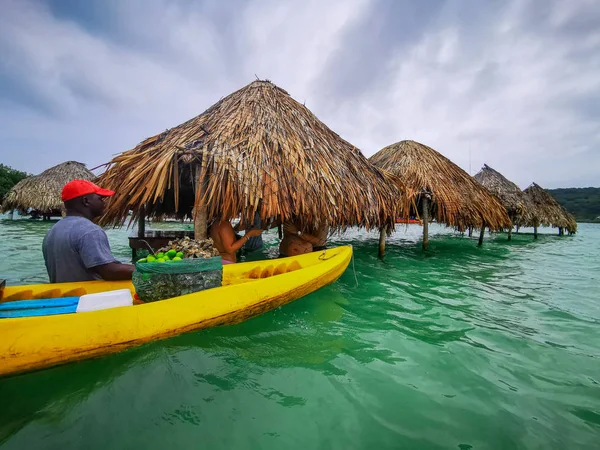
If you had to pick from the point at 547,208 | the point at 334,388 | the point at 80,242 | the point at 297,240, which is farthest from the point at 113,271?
the point at 547,208

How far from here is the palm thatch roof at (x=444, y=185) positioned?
8.50 m

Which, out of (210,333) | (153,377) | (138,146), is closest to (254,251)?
(138,146)

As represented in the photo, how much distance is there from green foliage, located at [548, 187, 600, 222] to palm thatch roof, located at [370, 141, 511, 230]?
129ft

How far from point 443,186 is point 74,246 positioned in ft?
28.8

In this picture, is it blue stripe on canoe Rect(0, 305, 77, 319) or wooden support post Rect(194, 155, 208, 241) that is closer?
blue stripe on canoe Rect(0, 305, 77, 319)

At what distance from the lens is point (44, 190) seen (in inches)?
661

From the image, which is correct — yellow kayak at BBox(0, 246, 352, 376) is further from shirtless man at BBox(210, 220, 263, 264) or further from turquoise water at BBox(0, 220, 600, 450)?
shirtless man at BBox(210, 220, 263, 264)

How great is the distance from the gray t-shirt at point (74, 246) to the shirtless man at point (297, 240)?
3513mm

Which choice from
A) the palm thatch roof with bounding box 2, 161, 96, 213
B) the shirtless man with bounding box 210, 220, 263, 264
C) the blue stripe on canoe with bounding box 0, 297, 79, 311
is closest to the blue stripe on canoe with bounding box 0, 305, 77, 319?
the blue stripe on canoe with bounding box 0, 297, 79, 311

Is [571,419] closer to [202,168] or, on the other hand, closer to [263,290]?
[263,290]

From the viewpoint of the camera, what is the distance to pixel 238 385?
2197 mm

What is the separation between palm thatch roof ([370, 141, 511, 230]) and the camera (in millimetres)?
8500

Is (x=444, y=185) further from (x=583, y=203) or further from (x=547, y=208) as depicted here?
(x=583, y=203)

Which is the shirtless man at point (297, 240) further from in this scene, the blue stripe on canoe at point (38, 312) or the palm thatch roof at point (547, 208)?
the palm thatch roof at point (547, 208)
